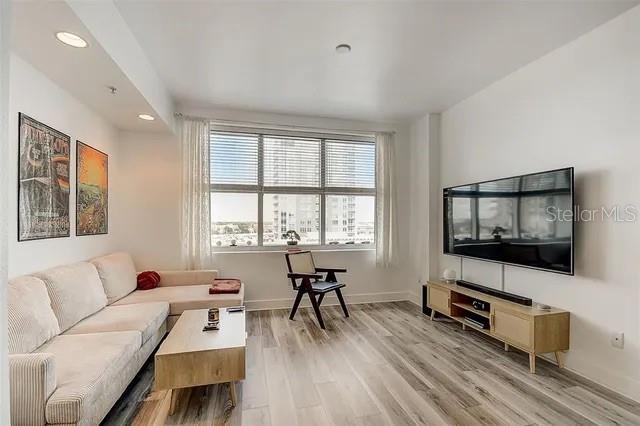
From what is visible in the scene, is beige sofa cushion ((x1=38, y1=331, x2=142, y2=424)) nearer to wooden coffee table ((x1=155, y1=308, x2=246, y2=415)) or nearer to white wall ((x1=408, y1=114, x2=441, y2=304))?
wooden coffee table ((x1=155, y1=308, x2=246, y2=415))

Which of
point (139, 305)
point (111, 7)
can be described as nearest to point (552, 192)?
point (111, 7)

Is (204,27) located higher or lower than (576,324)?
higher

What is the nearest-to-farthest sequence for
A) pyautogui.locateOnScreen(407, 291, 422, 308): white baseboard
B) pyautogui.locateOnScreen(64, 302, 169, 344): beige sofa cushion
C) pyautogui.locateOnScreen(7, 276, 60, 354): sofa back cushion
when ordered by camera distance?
pyautogui.locateOnScreen(7, 276, 60, 354): sofa back cushion → pyautogui.locateOnScreen(64, 302, 169, 344): beige sofa cushion → pyautogui.locateOnScreen(407, 291, 422, 308): white baseboard

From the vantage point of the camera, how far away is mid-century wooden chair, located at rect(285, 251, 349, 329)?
12.3 ft

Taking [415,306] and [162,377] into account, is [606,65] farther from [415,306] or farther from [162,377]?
[162,377]

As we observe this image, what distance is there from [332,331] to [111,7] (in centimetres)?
331

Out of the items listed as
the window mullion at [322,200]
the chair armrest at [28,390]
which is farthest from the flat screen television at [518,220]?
the chair armrest at [28,390]

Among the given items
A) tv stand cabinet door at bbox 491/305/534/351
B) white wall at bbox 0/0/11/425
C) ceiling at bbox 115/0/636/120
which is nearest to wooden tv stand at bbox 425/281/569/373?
tv stand cabinet door at bbox 491/305/534/351

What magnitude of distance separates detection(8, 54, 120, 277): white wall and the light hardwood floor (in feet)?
3.94

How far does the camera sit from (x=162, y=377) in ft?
6.49

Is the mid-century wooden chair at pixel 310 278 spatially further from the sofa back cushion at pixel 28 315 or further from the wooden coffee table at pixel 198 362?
the sofa back cushion at pixel 28 315

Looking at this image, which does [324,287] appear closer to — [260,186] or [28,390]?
[260,186]

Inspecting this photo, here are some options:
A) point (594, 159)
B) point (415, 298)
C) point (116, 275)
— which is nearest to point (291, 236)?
point (415, 298)

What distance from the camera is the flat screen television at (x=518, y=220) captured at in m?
2.53
